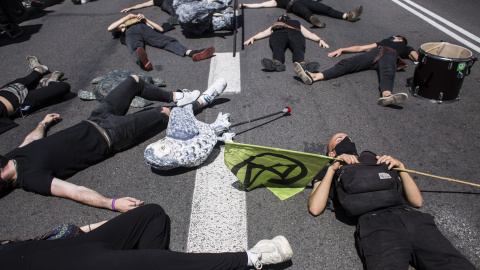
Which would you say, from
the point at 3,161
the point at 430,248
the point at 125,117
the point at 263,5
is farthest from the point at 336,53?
the point at 3,161

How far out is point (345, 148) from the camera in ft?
11.3

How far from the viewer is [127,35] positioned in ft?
21.8

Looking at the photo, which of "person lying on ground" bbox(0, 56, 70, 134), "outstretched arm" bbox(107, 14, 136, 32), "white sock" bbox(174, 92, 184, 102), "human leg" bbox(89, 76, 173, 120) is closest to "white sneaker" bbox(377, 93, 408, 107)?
"white sock" bbox(174, 92, 184, 102)

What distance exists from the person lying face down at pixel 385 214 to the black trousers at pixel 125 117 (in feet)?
6.57

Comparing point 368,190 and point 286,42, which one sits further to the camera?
point 286,42

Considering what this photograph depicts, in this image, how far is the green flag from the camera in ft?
9.87

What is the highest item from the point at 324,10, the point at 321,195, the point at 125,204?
the point at 324,10

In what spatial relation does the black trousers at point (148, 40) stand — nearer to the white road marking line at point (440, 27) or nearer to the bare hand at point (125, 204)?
the bare hand at point (125, 204)

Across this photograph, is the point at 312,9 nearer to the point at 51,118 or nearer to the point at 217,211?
the point at 51,118

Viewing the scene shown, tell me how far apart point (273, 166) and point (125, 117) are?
73.0 inches

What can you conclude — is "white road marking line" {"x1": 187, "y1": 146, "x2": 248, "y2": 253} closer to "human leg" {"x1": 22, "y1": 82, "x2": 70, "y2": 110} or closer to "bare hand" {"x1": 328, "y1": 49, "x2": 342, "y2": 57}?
"human leg" {"x1": 22, "y1": 82, "x2": 70, "y2": 110}

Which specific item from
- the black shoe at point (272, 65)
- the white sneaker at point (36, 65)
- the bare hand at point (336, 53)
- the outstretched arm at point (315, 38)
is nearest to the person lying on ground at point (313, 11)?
the outstretched arm at point (315, 38)

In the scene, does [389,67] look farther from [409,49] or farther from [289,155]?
[289,155]

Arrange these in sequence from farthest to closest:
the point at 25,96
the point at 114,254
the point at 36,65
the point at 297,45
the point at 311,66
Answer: the point at 297,45
the point at 36,65
the point at 311,66
the point at 25,96
the point at 114,254
